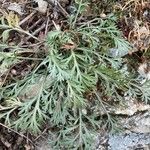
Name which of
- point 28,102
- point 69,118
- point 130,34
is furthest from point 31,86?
point 130,34

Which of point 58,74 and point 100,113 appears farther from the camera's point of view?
point 100,113

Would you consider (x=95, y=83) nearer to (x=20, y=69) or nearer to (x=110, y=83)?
(x=110, y=83)

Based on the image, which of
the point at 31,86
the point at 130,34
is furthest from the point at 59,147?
the point at 130,34

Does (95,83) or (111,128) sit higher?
(95,83)

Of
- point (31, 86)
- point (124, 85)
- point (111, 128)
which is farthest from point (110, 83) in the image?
point (31, 86)

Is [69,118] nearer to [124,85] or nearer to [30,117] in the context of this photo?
[30,117]

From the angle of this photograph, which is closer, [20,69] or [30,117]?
[30,117]

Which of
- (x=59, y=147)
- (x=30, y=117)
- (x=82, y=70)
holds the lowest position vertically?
(x=59, y=147)
